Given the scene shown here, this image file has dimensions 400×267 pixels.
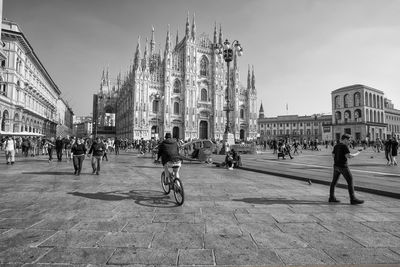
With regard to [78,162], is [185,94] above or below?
above

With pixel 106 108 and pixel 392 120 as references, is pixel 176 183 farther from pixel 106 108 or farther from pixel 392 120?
pixel 392 120

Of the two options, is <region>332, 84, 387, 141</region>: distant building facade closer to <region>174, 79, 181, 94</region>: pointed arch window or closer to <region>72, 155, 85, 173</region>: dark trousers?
<region>174, 79, 181, 94</region>: pointed arch window

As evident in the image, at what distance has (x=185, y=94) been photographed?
4756 cm

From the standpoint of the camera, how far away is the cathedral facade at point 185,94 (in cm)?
4397

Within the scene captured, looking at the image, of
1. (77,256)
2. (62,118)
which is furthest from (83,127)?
(77,256)

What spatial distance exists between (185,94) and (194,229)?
4535 cm

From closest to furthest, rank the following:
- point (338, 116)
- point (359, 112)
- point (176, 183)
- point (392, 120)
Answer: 1. point (176, 183)
2. point (359, 112)
3. point (338, 116)
4. point (392, 120)

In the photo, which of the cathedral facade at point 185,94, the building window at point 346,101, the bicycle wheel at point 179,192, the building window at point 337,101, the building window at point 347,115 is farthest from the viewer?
the building window at point 337,101

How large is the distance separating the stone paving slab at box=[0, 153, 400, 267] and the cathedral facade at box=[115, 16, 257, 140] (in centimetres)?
3793

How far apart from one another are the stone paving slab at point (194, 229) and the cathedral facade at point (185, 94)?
124ft

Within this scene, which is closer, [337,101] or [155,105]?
[155,105]

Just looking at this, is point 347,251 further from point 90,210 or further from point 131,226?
point 90,210

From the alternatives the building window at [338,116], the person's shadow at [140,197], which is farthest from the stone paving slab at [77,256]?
the building window at [338,116]

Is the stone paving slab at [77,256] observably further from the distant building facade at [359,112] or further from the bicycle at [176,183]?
the distant building facade at [359,112]
